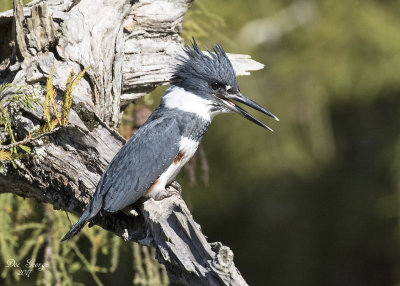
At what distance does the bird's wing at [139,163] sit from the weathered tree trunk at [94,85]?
0.09 metres

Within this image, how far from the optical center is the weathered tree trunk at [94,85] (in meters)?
2.49

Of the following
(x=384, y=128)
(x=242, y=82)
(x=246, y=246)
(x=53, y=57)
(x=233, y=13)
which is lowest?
(x=246, y=246)

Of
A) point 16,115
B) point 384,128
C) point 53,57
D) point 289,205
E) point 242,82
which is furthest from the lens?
point 289,205

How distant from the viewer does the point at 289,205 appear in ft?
18.3

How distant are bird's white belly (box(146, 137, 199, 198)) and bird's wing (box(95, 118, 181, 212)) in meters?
0.03

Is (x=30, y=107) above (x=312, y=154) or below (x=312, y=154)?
above

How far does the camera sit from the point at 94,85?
10.1 ft

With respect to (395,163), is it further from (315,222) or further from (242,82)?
(315,222)

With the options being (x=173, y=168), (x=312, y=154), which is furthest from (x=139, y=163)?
(x=312, y=154)

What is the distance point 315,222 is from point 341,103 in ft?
3.19

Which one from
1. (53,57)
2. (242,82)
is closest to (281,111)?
(242,82)

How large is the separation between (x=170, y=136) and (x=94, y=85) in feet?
1.39

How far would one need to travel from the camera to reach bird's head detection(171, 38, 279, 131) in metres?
3.10

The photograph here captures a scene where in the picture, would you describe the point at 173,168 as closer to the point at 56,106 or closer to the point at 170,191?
the point at 170,191
